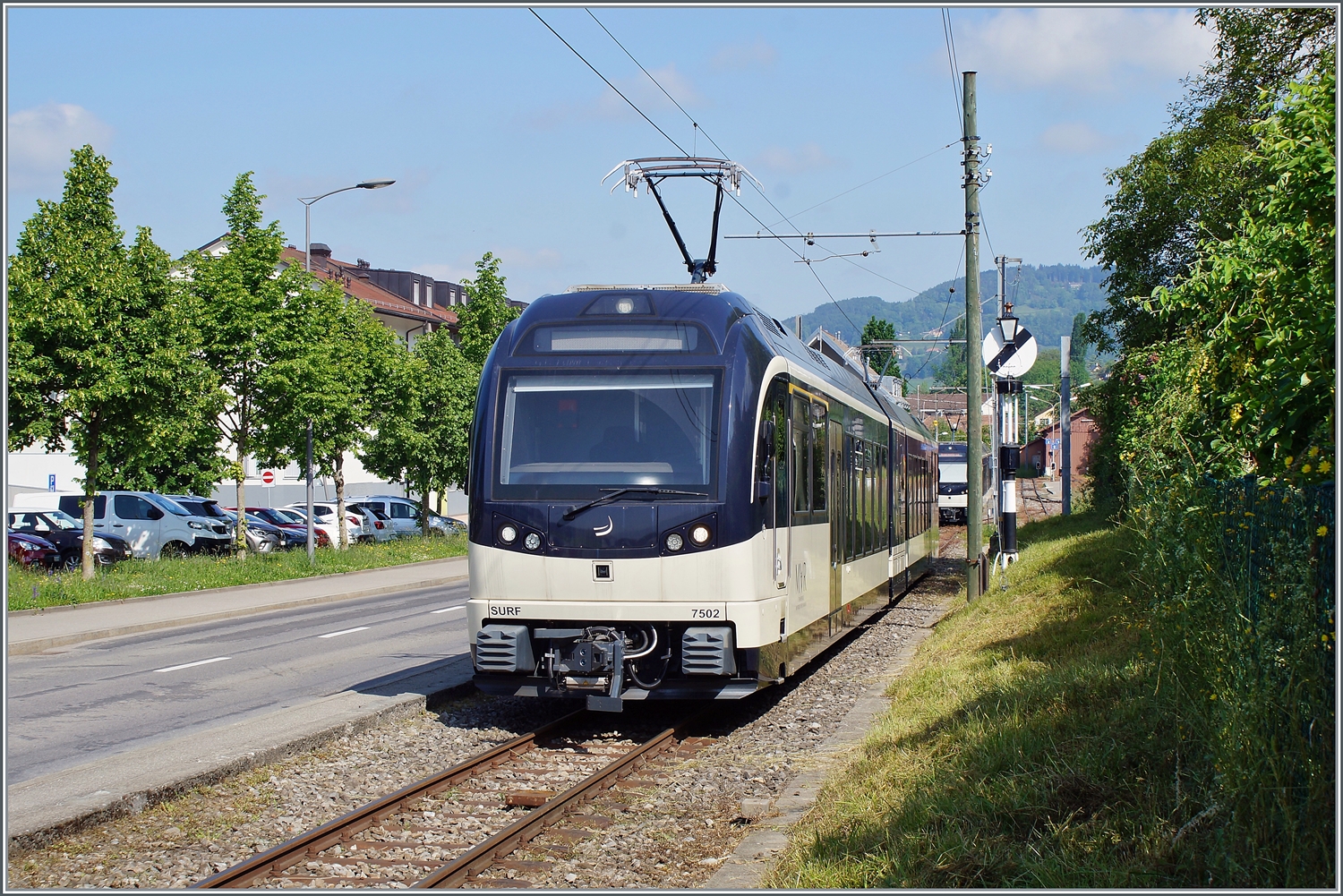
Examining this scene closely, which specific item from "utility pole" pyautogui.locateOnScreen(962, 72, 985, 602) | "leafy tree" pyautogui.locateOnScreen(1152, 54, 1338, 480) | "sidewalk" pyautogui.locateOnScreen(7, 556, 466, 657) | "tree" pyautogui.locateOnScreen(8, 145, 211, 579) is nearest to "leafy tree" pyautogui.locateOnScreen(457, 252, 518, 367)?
"sidewalk" pyautogui.locateOnScreen(7, 556, 466, 657)

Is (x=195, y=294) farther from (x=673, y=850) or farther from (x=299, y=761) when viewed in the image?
(x=673, y=850)

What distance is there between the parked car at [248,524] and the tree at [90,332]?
8.62m

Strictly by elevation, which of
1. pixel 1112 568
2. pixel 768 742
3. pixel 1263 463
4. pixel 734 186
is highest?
pixel 734 186

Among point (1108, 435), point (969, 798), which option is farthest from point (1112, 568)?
point (1108, 435)

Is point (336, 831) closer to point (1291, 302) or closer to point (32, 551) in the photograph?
point (1291, 302)

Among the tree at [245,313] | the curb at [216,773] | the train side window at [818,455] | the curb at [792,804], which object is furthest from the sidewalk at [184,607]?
the curb at [792,804]

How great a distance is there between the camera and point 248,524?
35.1 m

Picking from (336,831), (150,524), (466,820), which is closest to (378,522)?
(150,524)

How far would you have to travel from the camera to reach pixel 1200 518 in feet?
22.3

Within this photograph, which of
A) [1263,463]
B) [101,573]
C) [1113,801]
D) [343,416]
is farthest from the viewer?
[343,416]

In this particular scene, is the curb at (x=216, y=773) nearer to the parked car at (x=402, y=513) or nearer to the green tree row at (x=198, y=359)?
the green tree row at (x=198, y=359)

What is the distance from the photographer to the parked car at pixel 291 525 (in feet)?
119

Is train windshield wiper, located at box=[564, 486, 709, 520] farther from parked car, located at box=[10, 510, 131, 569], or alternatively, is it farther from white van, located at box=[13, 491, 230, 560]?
white van, located at box=[13, 491, 230, 560]

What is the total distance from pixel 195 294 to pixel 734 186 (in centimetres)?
1499
